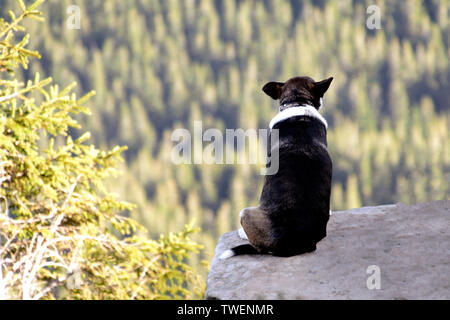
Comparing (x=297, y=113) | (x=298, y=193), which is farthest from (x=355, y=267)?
(x=297, y=113)

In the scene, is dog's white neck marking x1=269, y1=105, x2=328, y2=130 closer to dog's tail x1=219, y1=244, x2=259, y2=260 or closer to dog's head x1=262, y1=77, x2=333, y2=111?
dog's head x1=262, y1=77, x2=333, y2=111

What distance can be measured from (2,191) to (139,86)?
1635 inches

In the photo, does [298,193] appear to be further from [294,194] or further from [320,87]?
[320,87]

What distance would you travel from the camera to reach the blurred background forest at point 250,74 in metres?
43.4

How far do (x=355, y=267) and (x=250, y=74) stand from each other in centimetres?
4582

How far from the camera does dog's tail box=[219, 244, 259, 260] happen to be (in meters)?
5.04

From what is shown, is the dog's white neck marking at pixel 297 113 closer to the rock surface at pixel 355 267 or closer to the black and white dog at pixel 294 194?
the black and white dog at pixel 294 194

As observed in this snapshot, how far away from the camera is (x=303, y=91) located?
534cm

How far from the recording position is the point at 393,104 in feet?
164

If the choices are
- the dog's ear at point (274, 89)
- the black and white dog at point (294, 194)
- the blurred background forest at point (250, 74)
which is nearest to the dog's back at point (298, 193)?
the black and white dog at point (294, 194)
